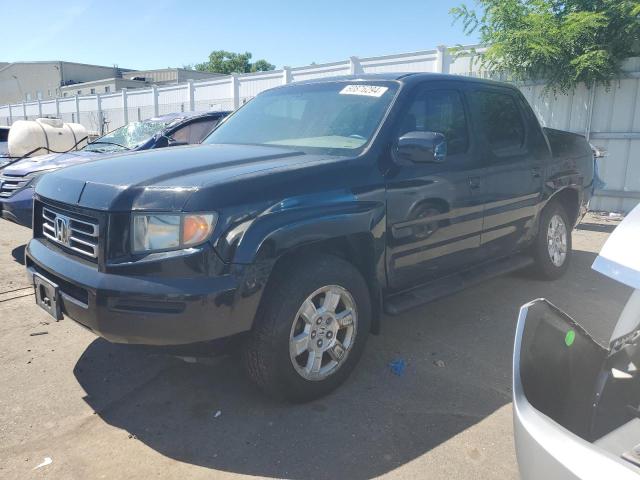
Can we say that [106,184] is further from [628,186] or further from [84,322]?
[628,186]

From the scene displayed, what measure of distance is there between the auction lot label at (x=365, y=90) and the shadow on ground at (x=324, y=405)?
→ 5.99ft

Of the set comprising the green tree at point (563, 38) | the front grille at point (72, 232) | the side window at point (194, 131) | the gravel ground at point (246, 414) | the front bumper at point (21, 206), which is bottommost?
the gravel ground at point (246, 414)

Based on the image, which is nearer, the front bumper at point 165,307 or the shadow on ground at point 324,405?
the front bumper at point 165,307

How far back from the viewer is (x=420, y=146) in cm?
324

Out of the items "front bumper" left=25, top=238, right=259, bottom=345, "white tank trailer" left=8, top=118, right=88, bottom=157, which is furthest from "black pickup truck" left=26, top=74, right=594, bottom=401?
"white tank trailer" left=8, top=118, right=88, bottom=157

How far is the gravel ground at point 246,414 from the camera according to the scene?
2580 millimetres

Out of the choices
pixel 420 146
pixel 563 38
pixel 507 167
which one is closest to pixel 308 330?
pixel 420 146

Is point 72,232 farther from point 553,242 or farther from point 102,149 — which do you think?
point 102,149

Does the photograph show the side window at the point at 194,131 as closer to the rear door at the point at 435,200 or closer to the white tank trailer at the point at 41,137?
the white tank trailer at the point at 41,137

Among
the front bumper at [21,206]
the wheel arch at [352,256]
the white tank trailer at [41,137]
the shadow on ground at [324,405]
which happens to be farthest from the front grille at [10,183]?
the wheel arch at [352,256]

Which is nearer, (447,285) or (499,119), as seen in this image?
(447,285)

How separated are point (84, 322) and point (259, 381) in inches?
38.3

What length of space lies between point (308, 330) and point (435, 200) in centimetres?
137

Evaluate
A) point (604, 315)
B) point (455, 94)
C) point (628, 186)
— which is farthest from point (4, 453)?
point (628, 186)
